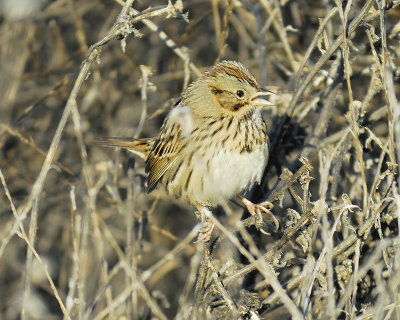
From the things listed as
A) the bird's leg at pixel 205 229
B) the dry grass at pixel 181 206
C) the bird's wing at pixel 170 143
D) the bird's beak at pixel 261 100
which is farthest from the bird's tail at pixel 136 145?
the bird's beak at pixel 261 100

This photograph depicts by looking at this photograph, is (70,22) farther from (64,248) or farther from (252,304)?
(252,304)

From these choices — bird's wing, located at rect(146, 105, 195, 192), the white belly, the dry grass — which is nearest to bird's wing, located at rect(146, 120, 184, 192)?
bird's wing, located at rect(146, 105, 195, 192)

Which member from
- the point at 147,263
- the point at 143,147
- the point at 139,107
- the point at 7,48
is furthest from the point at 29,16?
the point at 147,263

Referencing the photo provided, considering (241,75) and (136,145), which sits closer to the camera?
(241,75)

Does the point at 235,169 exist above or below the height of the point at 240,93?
below

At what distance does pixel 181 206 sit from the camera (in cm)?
549

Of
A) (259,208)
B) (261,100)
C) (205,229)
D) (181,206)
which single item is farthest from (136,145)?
(181,206)

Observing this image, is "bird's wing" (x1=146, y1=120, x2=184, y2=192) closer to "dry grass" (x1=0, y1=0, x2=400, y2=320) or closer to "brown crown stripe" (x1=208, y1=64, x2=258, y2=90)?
"dry grass" (x1=0, y1=0, x2=400, y2=320)

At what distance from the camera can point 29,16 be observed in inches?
193

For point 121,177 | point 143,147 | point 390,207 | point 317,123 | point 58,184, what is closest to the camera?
point 390,207

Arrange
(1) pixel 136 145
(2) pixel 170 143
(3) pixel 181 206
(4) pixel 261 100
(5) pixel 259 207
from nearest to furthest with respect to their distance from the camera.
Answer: (5) pixel 259 207 < (4) pixel 261 100 < (2) pixel 170 143 < (1) pixel 136 145 < (3) pixel 181 206

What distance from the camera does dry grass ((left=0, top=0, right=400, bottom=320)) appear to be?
275 centimetres

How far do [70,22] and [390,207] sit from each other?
11.0ft

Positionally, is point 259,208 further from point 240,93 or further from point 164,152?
point 164,152
